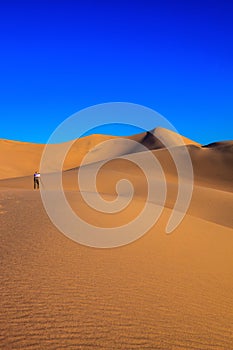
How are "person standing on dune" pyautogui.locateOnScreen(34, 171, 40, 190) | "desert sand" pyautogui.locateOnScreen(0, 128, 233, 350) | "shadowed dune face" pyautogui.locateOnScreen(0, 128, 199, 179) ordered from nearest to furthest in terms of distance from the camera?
"desert sand" pyautogui.locateOnScreen(0, 128, 233, 350)
"person standing on dune" pyautogui.locateOnScreen(34, 171, 40, 190)
"shadowed dune face" pyautogui.locateOnScreen(0, 128, 199, 179)

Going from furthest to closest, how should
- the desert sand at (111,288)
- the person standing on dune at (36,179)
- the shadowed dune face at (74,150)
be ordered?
the shadowed dune face at (74,150) → the person standing on dune at (36,179) → the desert sand at (111,288)

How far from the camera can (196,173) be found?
4384 centimetres

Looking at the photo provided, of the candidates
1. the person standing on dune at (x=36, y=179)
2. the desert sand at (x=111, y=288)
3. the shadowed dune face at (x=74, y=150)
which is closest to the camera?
the desert sand at (x=111, y=288)

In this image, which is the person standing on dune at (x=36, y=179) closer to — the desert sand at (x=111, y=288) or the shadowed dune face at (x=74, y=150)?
the desert sand at (x=111, y=288)

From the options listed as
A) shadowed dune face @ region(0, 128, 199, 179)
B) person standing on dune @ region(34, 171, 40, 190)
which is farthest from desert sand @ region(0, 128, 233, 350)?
shadowed dune face @ region(0, 128, 199, 179)

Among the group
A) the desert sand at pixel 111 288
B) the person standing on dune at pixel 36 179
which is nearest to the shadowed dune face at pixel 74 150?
the person standing on dune at pixel 36 179

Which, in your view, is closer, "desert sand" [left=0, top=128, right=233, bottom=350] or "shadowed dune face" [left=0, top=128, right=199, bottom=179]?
"desert sand" [left=0, top=128, right=233, bottom=350]

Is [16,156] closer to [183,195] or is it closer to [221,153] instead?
[221,153]

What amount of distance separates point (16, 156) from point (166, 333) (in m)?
77.9

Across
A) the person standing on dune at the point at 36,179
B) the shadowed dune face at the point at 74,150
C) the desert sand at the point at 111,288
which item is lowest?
the desert sand at the point at 111,288

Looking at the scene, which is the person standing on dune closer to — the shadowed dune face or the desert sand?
the desert sand

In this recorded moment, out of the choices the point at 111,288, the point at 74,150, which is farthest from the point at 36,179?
the point at 74,150

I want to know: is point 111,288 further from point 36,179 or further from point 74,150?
point 74,150

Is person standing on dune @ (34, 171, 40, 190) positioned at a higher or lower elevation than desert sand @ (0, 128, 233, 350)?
higher
